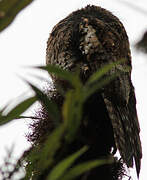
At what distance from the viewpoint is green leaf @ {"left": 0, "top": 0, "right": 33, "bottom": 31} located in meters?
0.84

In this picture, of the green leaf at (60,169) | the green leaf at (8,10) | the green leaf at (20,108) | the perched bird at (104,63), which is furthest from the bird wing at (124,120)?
the green leaf at (8,10)

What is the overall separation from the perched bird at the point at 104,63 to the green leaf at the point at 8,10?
3.53 ft

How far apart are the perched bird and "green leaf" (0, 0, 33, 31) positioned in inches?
42.3

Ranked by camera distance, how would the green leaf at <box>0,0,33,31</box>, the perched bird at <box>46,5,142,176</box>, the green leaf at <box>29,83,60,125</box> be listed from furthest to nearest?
the perched bird at <box>46,5,142,176</box> < the green leaf at <box>29,83,60,125</box> < the green leaf at <box>0,0,33,31</box>

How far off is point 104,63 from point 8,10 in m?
1.68

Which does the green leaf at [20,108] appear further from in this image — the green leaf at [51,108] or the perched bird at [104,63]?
the perched bird at [104,63]

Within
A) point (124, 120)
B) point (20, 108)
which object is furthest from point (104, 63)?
point (20, 108)

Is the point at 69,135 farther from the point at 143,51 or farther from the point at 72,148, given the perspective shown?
the point at 72,148

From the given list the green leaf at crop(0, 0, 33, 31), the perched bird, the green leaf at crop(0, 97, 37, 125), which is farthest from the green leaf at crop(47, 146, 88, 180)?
the perched bird

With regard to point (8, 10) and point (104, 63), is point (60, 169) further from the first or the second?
point (104, 63)

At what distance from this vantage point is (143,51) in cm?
78

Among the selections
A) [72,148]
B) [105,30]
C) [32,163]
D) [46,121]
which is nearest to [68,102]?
[72,148]

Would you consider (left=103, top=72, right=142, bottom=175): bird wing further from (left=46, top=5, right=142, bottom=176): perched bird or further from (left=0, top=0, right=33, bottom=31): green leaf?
(left=0, top=0, right=33, bottom=31): green leaf

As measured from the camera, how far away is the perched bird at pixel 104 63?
214cm
